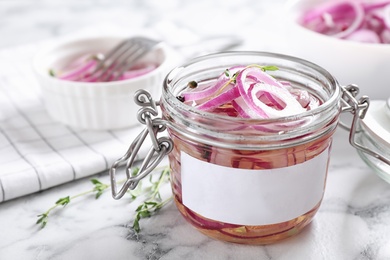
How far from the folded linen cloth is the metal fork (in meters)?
0.11

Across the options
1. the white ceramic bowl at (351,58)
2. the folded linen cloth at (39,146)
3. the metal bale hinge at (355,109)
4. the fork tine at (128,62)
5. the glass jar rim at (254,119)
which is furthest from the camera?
the fork tine at (128,62)

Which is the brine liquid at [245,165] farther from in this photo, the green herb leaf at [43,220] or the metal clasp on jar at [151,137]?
the green herb leaf at [43,220]

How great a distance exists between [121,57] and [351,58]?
410 millimetres

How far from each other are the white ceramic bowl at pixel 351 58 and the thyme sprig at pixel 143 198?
338 millimetres

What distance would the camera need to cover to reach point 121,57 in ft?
3.92

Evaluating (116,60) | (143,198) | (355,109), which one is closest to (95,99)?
(116,60)

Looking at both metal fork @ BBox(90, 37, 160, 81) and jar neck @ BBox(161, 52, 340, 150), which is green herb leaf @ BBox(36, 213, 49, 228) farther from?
metal fork @ BBox(90, 37, 160, 81)

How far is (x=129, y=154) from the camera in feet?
2.71

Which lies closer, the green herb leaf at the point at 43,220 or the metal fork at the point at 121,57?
the green herb leaf at the point at 43,220

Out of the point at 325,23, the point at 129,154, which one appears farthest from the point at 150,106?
the point at 325,23

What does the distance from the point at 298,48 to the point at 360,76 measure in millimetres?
125

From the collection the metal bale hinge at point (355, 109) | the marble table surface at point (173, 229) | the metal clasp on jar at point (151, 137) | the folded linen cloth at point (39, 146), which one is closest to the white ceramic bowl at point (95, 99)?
the folded linen cloth at point (39, 146)

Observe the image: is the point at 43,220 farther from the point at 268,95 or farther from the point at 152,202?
the point at 268,95

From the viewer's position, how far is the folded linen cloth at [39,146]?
0.93 meters
